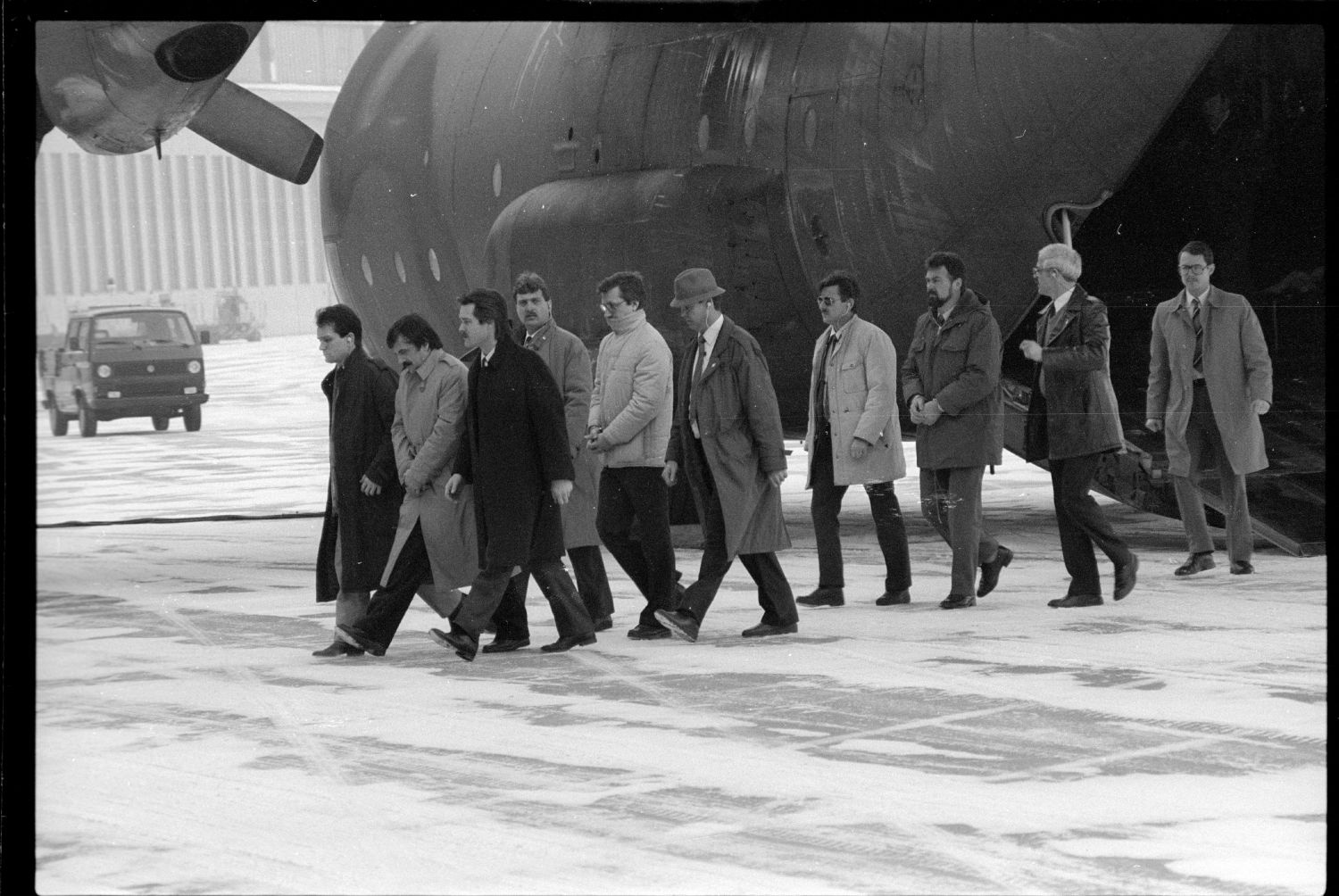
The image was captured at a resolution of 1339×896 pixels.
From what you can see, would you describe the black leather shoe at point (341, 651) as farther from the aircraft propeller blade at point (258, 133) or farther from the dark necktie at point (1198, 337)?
the dark necktie at point (1198, 337)

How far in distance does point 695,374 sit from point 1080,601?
2192 mm

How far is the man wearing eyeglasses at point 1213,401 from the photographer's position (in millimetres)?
10297

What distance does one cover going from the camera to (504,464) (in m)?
8.23

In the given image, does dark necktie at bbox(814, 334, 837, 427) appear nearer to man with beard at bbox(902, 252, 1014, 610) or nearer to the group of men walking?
the group of men walking

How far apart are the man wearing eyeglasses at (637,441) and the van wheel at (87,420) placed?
3.52m

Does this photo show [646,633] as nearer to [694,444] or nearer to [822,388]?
[694,444]

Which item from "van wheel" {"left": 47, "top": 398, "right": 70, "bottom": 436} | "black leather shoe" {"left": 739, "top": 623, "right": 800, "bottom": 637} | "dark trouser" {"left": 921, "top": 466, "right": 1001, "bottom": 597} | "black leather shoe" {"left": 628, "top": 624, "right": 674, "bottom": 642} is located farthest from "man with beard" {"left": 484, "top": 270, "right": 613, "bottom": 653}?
"van wheel" {"left": 47, "top": 398, "right": 70, "bottom": 436}

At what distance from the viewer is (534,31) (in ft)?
41.0

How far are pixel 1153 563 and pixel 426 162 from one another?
→ 222 inches

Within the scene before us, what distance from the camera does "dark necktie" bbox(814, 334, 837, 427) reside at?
9648 millimetres

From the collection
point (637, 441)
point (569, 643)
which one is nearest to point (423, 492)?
point (569, 643)

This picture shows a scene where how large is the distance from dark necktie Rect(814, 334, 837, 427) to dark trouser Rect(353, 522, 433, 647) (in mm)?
2283
